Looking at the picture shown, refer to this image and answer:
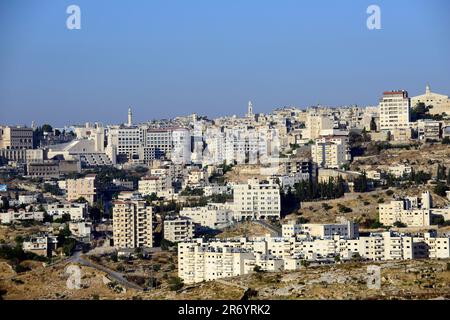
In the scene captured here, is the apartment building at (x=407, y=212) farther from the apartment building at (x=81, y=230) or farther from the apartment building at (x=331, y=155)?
the apartment building at (x=331, y=155)

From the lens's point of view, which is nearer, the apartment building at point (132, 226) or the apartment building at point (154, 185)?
the apartment building at point (132, 226)

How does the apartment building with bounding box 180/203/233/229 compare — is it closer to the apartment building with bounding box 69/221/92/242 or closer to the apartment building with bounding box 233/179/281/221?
the apartment building with bounding box 233/179/281/221

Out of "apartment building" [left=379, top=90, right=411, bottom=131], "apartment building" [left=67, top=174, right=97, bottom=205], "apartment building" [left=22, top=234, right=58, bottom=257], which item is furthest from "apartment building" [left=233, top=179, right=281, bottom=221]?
"apartment building" [left=379, top=90, right=411, bottom=131]

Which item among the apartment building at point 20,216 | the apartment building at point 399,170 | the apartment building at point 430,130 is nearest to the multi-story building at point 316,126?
the apartment building at point 430,130

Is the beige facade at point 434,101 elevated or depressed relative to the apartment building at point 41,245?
elevated

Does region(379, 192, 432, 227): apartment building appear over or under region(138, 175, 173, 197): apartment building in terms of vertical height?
under
